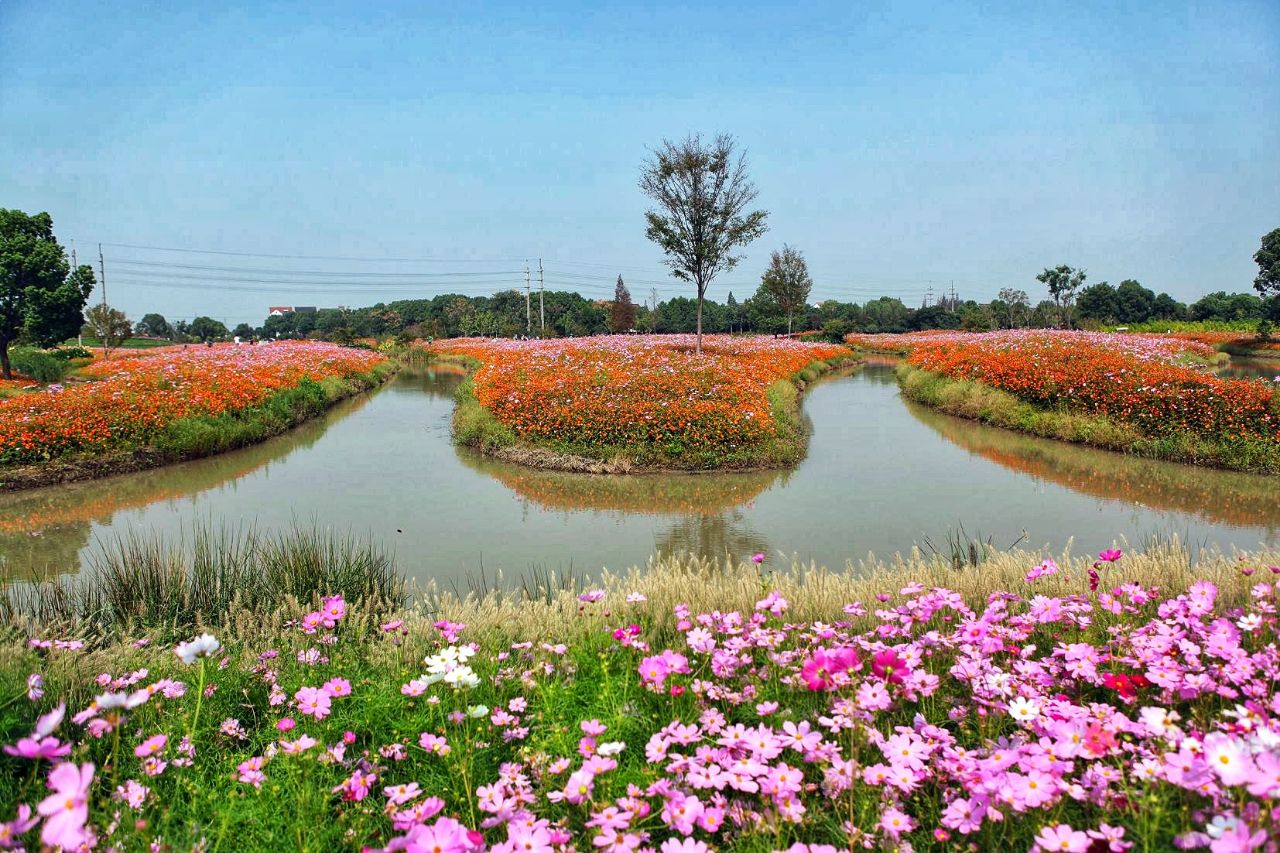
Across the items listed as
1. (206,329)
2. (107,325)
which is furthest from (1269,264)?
(206,329)

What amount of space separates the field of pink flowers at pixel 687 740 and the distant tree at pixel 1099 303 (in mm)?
80577

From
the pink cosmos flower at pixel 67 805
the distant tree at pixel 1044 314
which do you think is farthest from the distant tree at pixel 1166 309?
the pink cosmos flower at pixel 67 805

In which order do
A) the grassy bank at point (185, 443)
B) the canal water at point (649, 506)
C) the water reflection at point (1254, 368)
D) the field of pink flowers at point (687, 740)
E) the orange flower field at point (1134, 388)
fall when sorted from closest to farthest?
the field of pink flowers at point (687, 740) < the canal water at point (649, 506) < the grassy bank at point (185, 443) < the orange flower field at point (1134, 388) < the water reflection at point (1254, 368)

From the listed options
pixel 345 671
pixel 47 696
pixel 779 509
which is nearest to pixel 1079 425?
pixel 779 509

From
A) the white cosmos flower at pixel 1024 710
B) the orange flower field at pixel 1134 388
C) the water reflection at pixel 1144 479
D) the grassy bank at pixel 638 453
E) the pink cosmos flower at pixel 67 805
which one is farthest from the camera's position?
the orange flower field at pixel 1134 388

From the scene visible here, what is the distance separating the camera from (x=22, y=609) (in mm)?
5094

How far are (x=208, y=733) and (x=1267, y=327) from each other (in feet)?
187

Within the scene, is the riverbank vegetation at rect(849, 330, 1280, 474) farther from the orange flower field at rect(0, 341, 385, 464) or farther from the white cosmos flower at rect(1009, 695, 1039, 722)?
the orange flower field at rect(0, 341, 385, 464)

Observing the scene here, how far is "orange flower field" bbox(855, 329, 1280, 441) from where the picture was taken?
12.0 m

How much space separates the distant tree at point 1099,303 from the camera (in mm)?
70312

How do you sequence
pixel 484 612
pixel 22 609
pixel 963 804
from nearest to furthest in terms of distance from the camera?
pixel 963 804 → pixel 484 612 → pixel 22 609

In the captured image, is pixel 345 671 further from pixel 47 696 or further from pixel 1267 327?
pixel 1267 327

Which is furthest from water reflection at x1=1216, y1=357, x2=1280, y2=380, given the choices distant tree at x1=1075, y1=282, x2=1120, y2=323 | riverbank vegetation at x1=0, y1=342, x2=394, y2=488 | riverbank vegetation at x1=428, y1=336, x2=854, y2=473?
distant tree at x1=1075, y1=282, x2=1120, y2=323

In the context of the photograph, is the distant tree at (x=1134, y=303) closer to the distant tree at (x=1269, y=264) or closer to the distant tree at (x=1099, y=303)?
the distant tree at (x=1099, y=303)
